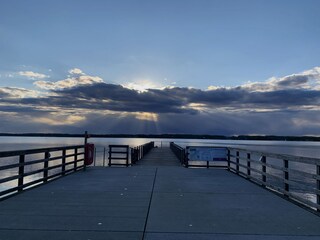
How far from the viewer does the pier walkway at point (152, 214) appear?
5223 mm

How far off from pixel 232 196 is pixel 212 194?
57cm

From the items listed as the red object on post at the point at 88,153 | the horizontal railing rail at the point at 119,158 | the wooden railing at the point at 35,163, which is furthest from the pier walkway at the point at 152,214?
the horizontal railing rail at the point at 119,158

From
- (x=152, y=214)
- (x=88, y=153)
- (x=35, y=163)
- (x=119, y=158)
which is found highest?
(x=88, y=153)

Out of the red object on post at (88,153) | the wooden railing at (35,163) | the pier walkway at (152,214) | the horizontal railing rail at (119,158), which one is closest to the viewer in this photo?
the pier walkway at (152,214)

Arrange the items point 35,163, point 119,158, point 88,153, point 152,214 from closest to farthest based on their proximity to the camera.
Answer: point 152,214 → point 35,163 → point 88,153 → point 119,158

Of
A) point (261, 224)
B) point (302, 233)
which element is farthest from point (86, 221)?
point (302, 233)

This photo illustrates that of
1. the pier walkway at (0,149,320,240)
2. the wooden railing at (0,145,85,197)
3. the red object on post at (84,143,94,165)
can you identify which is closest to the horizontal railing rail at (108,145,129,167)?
the wooden railing at (0,145,85,197)

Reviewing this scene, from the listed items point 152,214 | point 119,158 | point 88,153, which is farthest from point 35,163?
point 119,158

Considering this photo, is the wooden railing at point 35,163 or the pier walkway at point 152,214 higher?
the wooden railing at point 35,163

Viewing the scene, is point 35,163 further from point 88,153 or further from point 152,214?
point 152,214

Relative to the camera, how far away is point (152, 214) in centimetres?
648

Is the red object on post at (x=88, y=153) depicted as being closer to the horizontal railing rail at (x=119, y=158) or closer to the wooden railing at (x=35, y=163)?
the wooden railing at (x=35, y=163)

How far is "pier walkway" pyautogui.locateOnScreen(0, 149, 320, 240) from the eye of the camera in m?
5.22

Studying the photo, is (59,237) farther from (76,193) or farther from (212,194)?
(212,194)
